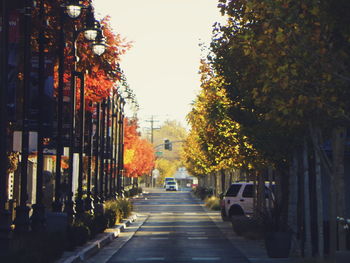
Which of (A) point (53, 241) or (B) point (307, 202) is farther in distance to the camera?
(B) point (307, 202)

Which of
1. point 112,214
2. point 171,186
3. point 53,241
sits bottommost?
point 53,241

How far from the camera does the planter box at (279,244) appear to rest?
25.1 m

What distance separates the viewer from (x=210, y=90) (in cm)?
4616

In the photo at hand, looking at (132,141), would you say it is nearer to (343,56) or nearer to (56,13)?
(56,13)

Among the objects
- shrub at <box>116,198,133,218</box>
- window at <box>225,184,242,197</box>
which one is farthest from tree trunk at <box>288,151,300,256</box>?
shrub at <box>116,198,133,218</box>

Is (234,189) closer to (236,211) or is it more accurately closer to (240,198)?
(240,198)

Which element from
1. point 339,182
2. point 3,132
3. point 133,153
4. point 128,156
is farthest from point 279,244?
point 133,153

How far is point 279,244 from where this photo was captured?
2517 cm

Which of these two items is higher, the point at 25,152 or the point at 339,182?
the point at 25,152

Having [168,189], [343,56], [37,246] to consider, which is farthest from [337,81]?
[168,189]

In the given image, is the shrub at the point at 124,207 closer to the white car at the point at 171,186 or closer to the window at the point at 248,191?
→ the window at the point at 248,191

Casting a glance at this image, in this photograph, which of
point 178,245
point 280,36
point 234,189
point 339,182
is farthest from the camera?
point 234,189

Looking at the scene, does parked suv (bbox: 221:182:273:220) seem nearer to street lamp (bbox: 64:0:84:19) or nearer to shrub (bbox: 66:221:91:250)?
shrub (bbox: 66:221:91:250)

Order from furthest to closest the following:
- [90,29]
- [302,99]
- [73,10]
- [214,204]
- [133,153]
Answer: [133,153] < [214,204] < [90,29] < [73,10] < [302,99]
